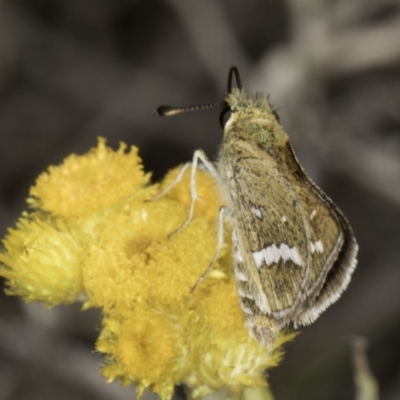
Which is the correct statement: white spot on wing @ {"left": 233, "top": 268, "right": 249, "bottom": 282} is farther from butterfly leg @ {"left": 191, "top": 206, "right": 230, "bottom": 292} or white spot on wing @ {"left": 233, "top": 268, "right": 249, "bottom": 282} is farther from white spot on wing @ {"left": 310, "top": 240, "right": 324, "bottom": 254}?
white spot on wing @ {"left": 310, "top": 240, "right": 324, "bottom": 254}

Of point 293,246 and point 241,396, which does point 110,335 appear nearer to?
point 241,396

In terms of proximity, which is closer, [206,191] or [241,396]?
[241,396]

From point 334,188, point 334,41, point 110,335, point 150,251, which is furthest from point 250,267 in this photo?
point 334,188

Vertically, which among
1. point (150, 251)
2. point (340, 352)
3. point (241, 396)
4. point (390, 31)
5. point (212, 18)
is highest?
point (212, 18)

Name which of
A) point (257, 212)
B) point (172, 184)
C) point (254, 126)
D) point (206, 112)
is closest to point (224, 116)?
point (254, 126)

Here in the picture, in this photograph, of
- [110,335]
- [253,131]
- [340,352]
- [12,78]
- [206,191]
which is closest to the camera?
[110,335]

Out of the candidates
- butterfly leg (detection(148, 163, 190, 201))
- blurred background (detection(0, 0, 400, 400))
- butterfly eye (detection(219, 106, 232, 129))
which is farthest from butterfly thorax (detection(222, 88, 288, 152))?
blurred background (detection(0, 0, 400, 400))
